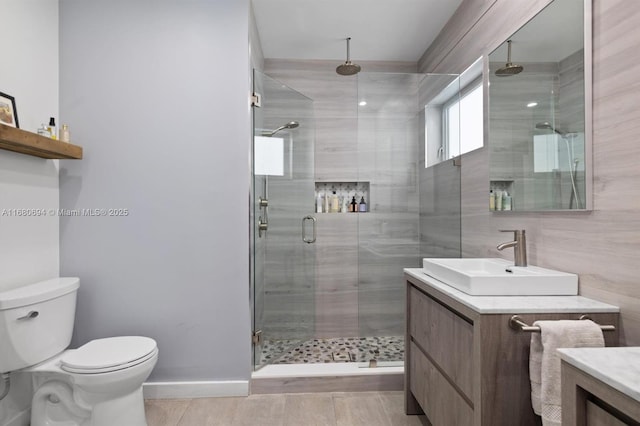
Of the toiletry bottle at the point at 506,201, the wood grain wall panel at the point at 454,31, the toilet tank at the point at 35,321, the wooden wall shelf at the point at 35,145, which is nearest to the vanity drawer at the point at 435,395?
the toiletry bottle at the point at 506,201

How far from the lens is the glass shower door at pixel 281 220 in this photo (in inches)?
95.3

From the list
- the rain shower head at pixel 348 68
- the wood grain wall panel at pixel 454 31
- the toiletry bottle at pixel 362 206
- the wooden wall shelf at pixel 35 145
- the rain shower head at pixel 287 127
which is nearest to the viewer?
the wooden wall shelf at pixel 35 145

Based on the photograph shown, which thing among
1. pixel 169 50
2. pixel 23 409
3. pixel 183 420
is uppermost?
pixel 169 50

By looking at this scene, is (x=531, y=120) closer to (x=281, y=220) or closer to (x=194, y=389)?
(x=281, y=220)

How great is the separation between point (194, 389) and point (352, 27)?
2.86 metres

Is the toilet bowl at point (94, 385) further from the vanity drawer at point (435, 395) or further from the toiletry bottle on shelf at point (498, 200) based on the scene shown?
the toiletry bottle on shelf at point (498, 200)

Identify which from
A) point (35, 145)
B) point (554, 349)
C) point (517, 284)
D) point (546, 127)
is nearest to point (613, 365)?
point (554, 349)

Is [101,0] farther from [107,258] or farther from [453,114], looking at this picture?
[453,114]

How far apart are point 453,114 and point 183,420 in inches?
104

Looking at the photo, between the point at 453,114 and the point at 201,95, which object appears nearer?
the point at 201,95

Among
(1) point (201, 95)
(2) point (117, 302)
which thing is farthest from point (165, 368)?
(1) point (201, 95)

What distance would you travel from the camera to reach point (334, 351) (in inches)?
109

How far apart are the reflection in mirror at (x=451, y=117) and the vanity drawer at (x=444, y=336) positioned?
43.1 inches

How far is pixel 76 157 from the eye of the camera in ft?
6.70
